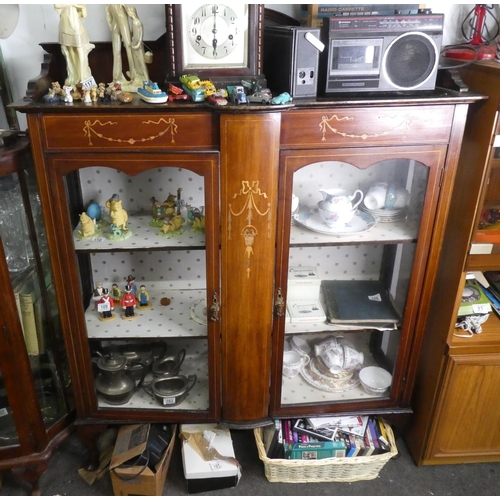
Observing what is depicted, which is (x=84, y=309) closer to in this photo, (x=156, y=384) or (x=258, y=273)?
(x=156, y=384)

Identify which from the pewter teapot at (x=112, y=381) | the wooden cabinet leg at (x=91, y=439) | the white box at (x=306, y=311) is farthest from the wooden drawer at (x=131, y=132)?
the wooden cabinet leg at (x=91, y=439)

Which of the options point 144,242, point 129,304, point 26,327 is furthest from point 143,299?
point 26,327

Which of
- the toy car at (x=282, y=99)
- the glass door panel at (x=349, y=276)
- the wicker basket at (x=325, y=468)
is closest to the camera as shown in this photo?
the toy car at (x=282, y=99)

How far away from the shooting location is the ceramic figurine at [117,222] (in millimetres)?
1543

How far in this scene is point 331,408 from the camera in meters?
1.74

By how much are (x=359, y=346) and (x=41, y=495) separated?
4.28ft

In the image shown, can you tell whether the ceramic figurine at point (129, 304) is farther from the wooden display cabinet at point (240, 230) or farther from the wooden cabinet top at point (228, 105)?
the wooden cabinet top at point (228, 105)

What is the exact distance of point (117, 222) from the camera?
156cm

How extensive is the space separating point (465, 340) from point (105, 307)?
124 cm

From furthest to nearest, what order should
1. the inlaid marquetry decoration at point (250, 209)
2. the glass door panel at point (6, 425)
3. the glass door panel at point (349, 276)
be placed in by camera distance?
the glass door panel at point (6, 425) < the glass door panel at point (349, 276) < the inlaid marquetry decoration at point (250, 209)

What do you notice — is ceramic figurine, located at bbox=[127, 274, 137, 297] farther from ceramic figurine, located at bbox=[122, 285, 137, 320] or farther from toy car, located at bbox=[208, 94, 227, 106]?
toy car, located at bbox=[208, 94, 227, 106]

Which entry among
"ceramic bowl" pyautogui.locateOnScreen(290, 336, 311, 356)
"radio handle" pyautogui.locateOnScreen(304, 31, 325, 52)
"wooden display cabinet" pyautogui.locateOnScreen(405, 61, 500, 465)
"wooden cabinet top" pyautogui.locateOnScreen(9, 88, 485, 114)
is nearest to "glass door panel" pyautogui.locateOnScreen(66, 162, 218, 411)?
"wooden cabinet top" pyautogui.locateOnScreen(9, 88, 485, 114)

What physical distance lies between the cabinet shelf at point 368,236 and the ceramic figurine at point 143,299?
61 centimetres

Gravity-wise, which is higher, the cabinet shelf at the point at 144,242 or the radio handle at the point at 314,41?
the radio handle at the point at 314,41
